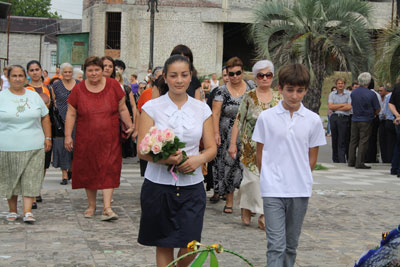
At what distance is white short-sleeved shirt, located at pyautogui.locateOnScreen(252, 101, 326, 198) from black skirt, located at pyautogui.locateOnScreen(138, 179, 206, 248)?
1.96ft

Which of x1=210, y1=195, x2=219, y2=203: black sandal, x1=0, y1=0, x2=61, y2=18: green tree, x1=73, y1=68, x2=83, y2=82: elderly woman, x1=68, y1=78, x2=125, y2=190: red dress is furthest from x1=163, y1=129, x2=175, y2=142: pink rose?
x1=0, y1=0, x2=61, y2=18: green tree

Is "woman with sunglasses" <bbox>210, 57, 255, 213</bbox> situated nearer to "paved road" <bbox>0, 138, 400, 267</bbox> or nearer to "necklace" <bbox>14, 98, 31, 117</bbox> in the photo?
"paved road" <bbox>0, 138, 400, 267</bbox>

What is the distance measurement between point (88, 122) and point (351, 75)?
32.3 ft

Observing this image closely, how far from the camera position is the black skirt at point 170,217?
4.57 meters

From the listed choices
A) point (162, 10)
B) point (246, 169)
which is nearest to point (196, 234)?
point (246, 169)

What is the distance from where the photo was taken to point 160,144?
4.34 m

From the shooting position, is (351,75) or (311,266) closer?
(311,266)

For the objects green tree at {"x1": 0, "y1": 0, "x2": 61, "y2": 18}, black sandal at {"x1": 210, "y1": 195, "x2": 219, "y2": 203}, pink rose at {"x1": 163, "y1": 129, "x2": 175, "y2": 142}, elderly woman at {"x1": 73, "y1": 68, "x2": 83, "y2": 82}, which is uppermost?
green tree at {"x1": 0, "y1": 0, "x2": 61, "y2": 18}

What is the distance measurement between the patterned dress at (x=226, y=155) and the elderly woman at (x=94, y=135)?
1.41 meters

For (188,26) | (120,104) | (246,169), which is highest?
(188,26)

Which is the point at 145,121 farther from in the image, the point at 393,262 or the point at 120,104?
the point at 120,104

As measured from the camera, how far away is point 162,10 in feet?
124

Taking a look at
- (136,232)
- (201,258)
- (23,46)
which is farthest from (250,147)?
(23,46)

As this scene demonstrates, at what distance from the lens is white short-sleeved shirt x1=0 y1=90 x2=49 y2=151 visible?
7.55 meters
